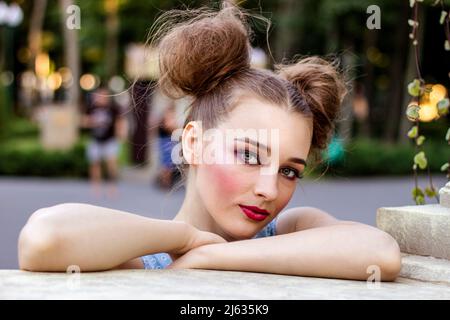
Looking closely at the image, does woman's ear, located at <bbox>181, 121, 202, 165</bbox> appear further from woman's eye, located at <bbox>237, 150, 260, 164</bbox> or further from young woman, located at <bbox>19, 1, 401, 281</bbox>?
woman's eye, located at <bbox>237, 150, 260, 164</bbox>

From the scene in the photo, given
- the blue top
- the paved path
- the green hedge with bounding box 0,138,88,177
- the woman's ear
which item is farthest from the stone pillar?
the green hedge with bounding box 0,138,88,177

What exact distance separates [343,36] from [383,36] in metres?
2.27

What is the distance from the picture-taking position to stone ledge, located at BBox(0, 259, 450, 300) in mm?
1744

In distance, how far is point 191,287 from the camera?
1857mm

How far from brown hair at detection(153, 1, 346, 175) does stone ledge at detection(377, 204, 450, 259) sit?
393 mm

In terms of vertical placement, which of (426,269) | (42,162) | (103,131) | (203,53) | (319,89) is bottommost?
(42,162)

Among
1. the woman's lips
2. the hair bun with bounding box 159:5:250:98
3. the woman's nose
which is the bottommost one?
the woman's lips

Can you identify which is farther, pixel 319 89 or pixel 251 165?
pixel 319 89

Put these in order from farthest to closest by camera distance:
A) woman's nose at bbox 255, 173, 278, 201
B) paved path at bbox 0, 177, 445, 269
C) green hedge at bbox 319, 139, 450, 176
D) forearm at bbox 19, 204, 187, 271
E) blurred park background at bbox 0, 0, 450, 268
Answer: green hedge at bbox 319, 139, 450, 176 → blurred park background at bbox 0, 0, 450, 268 → paved path at bbox 0, 177, 445, 269 → woman's nose at bbox 255, 173, 278, 201 → forearm at bbox 19, 204, 187, 271

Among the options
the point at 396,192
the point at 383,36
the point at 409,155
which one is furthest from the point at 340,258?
the point at 383,36

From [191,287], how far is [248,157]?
58cm

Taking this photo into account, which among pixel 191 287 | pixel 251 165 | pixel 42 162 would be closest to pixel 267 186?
pixel 251 165

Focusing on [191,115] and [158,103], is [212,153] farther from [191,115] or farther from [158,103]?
[158,103]

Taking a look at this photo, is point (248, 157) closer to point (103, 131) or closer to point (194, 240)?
point (194, 240)
